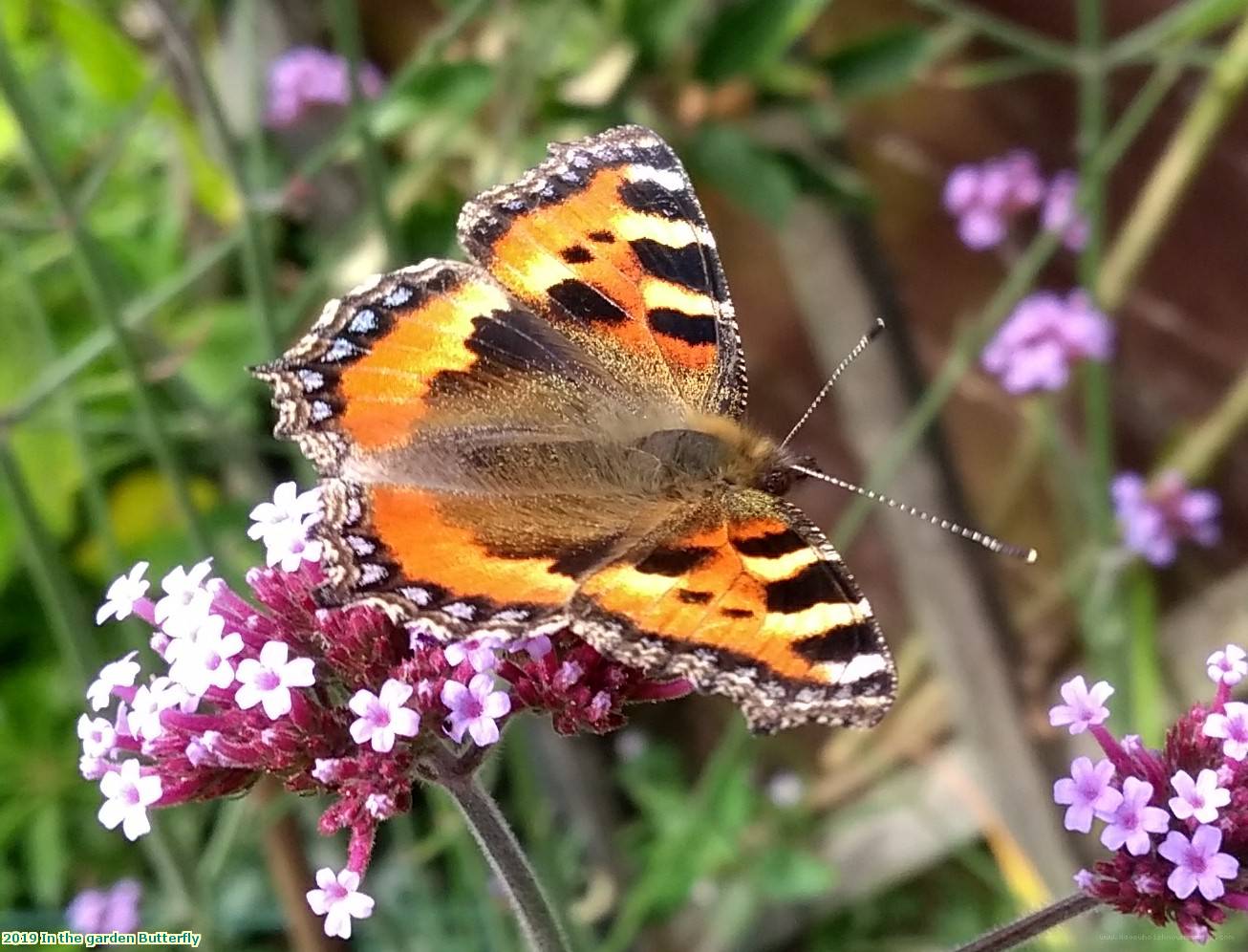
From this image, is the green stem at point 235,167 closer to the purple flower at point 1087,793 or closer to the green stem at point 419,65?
the green stem at point 419,65

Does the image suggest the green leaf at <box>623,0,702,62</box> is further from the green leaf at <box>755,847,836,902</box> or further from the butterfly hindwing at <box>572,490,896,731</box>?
the green leaf at <box>755,847,836,902</box>

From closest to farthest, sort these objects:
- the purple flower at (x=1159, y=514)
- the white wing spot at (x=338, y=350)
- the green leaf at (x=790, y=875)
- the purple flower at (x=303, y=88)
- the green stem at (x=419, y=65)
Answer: the white wing spot at (x=338, y=350), the green stem at (x=419, y=65), the purple flower at (x=1159, y=514), the purple flower at (x=303, y=88), the green leaf at (x=790, y=875)

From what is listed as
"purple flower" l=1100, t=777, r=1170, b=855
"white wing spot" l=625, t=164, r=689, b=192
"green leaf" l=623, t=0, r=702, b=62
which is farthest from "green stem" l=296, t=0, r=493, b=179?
"purple flower" l=1100, t=777, r=1170, b=855

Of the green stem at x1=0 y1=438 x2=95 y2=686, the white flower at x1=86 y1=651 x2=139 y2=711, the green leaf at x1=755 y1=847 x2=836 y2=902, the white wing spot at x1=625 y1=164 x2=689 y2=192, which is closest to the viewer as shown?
the white flower at x1=86 y1=651 x2=139 y2=711

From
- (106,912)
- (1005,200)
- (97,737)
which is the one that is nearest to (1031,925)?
(97,737)

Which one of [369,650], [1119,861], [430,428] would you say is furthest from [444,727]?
[1119,861]

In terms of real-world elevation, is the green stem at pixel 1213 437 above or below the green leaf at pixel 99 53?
below

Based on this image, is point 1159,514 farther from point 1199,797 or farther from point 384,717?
point 384,717

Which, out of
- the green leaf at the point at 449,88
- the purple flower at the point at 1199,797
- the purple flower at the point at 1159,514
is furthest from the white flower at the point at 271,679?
the purple flower at the point at 1159,514
